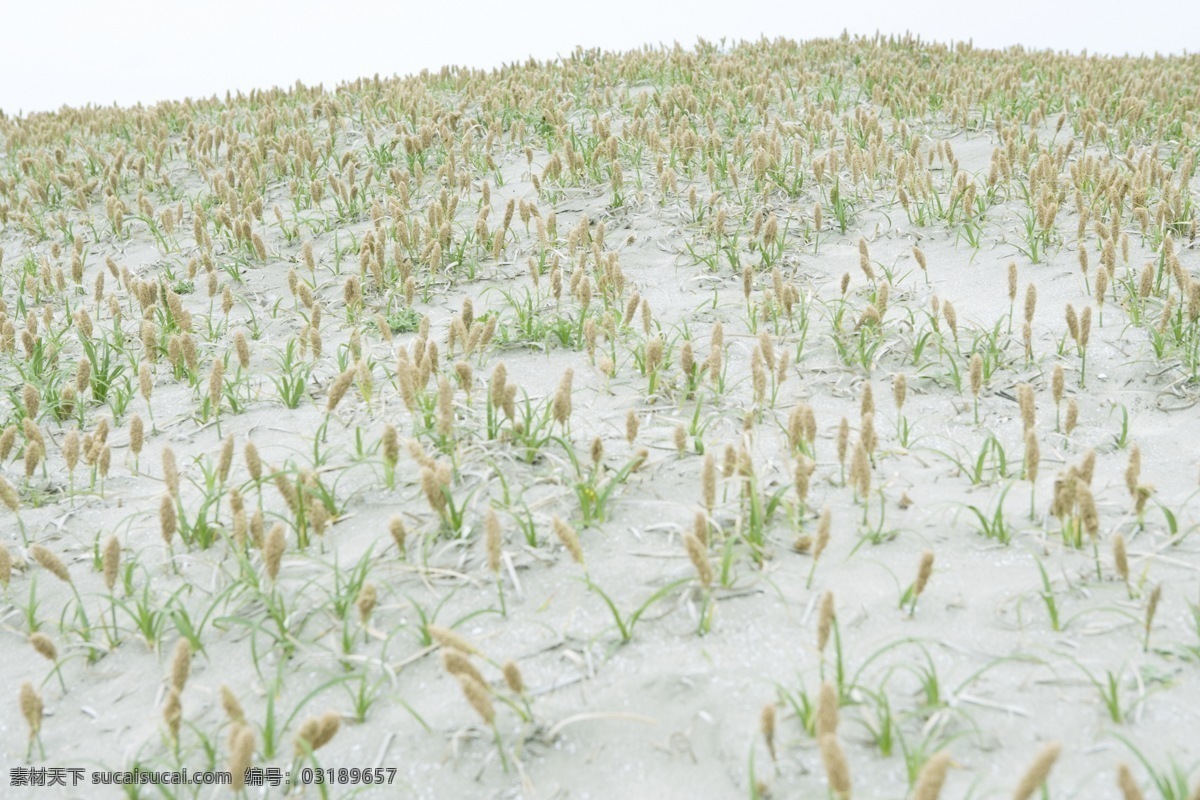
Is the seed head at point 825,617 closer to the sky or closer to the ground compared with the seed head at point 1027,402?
closer to the ground

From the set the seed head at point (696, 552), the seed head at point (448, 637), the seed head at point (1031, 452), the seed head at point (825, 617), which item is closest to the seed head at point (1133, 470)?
the seed head at point (1031, 452)

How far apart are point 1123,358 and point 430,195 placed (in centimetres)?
604

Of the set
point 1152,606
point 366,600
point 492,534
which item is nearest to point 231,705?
point 366,600

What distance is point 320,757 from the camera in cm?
282

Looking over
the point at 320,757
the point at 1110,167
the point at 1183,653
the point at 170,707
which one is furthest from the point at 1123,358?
the point at 170,707

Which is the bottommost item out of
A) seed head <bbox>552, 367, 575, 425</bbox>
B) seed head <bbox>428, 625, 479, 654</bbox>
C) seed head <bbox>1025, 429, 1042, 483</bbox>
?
seed head <bbox>428, 625, 479, 654</bbox>

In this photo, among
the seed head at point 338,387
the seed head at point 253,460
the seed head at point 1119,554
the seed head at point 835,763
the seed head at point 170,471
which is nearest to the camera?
the seed head at point 835,763

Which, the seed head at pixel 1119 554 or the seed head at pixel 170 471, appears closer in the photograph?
the seed head at pixel 1119 554

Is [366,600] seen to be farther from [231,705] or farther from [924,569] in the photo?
[924,569]

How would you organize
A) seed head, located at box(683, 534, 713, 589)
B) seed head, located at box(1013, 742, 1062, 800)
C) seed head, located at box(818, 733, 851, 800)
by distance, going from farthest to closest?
seed head, located at box(683, 534, 713, 589) → seed head, located at box(818, 733, 851, 800) → seed head, located at box(1013, 742, 1062, 800)


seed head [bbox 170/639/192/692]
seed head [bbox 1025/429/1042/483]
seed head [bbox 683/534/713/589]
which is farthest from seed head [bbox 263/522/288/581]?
seed head [bbox 1025/429/1042/483]

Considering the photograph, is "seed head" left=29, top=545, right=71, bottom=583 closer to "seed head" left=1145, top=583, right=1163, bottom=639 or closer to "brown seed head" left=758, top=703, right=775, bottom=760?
"brown seed head" left=758, top=703, right=775, bottom=760

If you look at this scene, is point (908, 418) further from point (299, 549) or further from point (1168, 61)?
point (1168, 61)

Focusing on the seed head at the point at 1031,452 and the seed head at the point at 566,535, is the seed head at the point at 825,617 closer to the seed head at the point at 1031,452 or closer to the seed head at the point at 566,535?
the seed head at the point at 566,535
